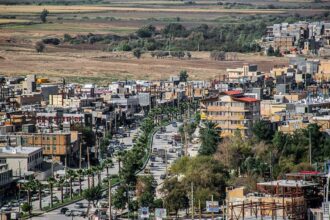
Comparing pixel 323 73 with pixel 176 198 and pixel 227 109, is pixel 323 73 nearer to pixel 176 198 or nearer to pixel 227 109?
pixel 227 109

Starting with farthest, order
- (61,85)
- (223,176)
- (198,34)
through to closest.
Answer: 1. (198,34)
2. (61,85)
3. (223,176)

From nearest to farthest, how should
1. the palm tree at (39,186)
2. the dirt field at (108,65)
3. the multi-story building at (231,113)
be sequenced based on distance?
the palm tree at (39,186), the multi-story building at (231,113), the dirt field at (108,65)

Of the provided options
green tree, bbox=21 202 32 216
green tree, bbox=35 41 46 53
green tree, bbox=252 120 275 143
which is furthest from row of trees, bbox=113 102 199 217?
green tree, bbox=35 41 46 53

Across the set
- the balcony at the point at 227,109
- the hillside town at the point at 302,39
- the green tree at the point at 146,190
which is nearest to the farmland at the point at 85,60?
the hillside town at the point at 302,39

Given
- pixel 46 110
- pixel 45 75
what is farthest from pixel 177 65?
pixel 46 110

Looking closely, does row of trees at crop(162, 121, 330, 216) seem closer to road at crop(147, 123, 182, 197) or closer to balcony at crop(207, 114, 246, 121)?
road at crop(147, 123, 182, 197)

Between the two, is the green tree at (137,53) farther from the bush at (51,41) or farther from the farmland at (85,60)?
the bush at (51,41)

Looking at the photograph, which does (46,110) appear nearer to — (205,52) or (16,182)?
(16,182)
